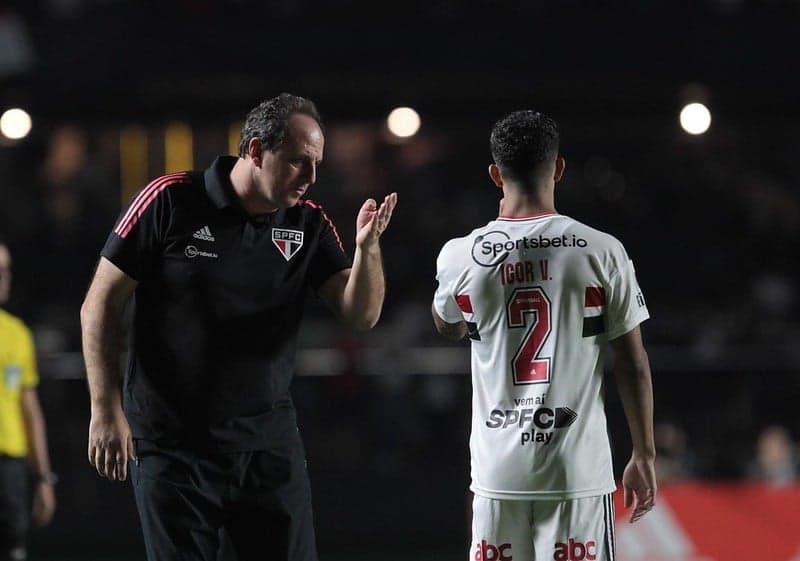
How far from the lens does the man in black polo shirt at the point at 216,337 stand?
3.89 m

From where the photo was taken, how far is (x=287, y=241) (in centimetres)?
408

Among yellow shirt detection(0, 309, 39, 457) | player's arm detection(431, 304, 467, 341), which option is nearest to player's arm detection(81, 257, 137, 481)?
player's arm detection(431, 304, 467, 341)

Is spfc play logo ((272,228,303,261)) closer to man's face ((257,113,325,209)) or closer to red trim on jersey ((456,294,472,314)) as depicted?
man's face ((257,113,325,209))

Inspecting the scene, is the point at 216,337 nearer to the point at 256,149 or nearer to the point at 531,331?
the point at 256,149

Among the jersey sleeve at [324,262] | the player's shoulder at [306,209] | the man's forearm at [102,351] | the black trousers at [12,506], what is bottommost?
the black trousers at [12,506]

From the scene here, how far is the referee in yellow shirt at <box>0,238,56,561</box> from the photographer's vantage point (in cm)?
657

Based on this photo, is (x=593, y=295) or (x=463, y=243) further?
(x=463, y=243)

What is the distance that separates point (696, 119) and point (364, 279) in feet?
18.7

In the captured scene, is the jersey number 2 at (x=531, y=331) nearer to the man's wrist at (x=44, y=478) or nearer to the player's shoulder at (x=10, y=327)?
the man's wrist at (x=44, y=478)

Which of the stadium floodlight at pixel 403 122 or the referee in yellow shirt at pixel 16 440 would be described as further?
the stadium floodlight at pixel 403 122

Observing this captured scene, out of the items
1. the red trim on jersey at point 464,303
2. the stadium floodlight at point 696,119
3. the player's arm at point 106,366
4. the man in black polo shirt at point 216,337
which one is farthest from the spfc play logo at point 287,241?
the stadium floodlight at point 696,119

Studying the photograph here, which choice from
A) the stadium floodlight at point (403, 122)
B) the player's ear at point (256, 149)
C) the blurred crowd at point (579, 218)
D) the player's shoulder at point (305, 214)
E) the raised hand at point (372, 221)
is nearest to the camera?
the raised hand at point (372, 221)

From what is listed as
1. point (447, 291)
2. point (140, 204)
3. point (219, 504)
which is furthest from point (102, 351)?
point (447, 291)

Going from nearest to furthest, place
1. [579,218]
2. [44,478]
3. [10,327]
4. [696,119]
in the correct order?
[44,478] → [10,327] → [696,119] → [579,218]
